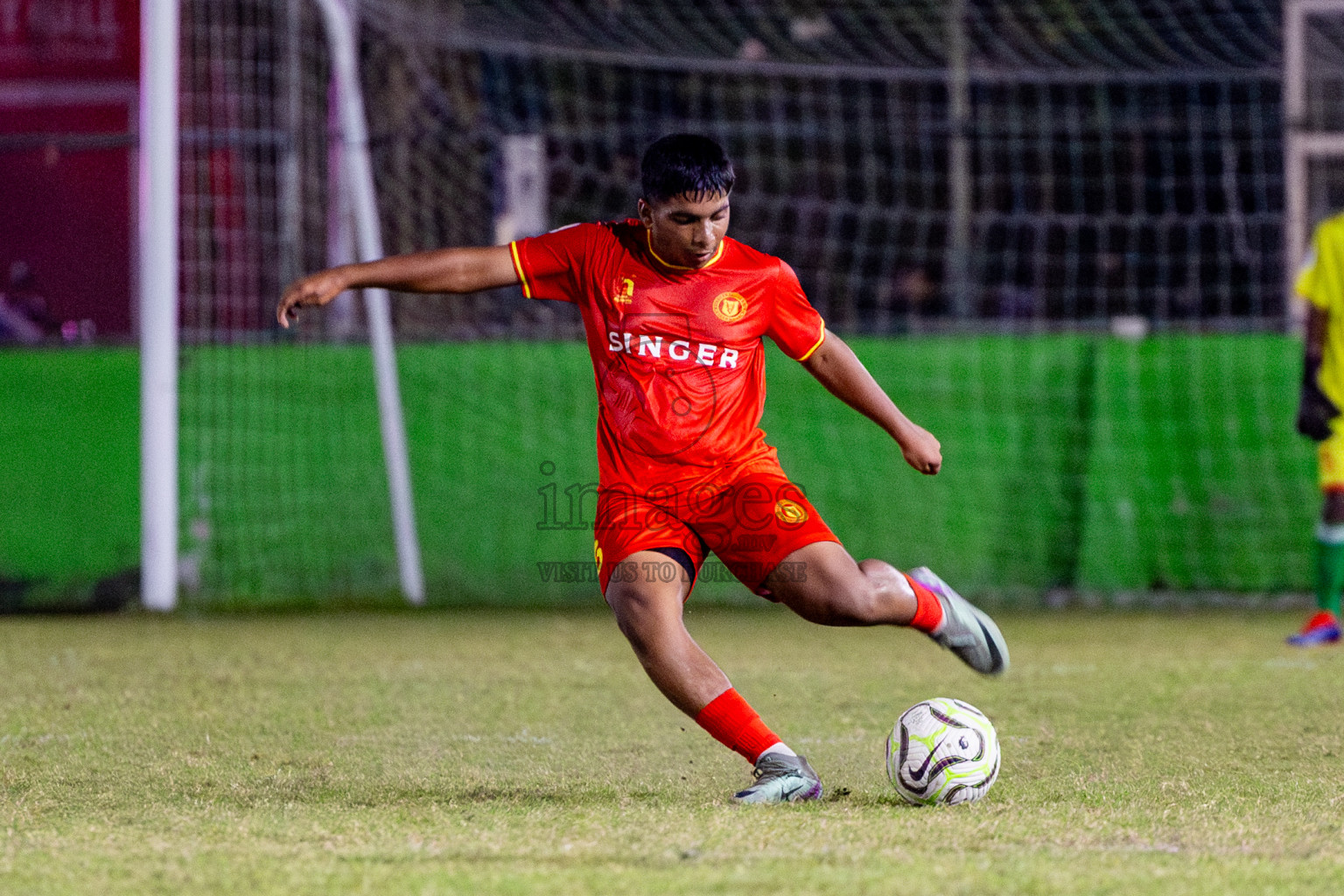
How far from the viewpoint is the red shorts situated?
421 centimetres

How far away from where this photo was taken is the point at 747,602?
9836 millimetres

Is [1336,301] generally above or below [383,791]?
above

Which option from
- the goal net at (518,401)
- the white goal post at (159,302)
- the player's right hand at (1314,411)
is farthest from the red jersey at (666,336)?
the goal net at (518,401)

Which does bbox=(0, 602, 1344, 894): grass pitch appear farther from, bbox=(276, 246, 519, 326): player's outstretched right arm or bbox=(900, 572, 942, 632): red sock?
bbox=(276, 246, 519, 326): player's outstretched right arm

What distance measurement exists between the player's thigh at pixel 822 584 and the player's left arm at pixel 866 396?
0.36m

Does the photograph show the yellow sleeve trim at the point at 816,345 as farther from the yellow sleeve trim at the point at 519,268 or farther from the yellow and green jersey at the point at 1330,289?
the yellow and green jersey at the point at 1330,289

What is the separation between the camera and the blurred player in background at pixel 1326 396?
24.5 feet

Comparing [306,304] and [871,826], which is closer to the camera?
[871,826]

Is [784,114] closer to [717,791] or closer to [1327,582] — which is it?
[1327,582]

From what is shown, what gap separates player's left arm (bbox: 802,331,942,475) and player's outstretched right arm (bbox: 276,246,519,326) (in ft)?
2.74

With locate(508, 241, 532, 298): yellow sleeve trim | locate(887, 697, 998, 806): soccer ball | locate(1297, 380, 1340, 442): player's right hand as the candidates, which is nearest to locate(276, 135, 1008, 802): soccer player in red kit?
locate(508, 241, 532, 298): yellow sleeve trim

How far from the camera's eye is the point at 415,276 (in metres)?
4.19

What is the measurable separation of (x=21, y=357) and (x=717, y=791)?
6.72 meters

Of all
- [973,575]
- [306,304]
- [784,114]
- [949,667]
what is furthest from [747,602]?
[306,304]
